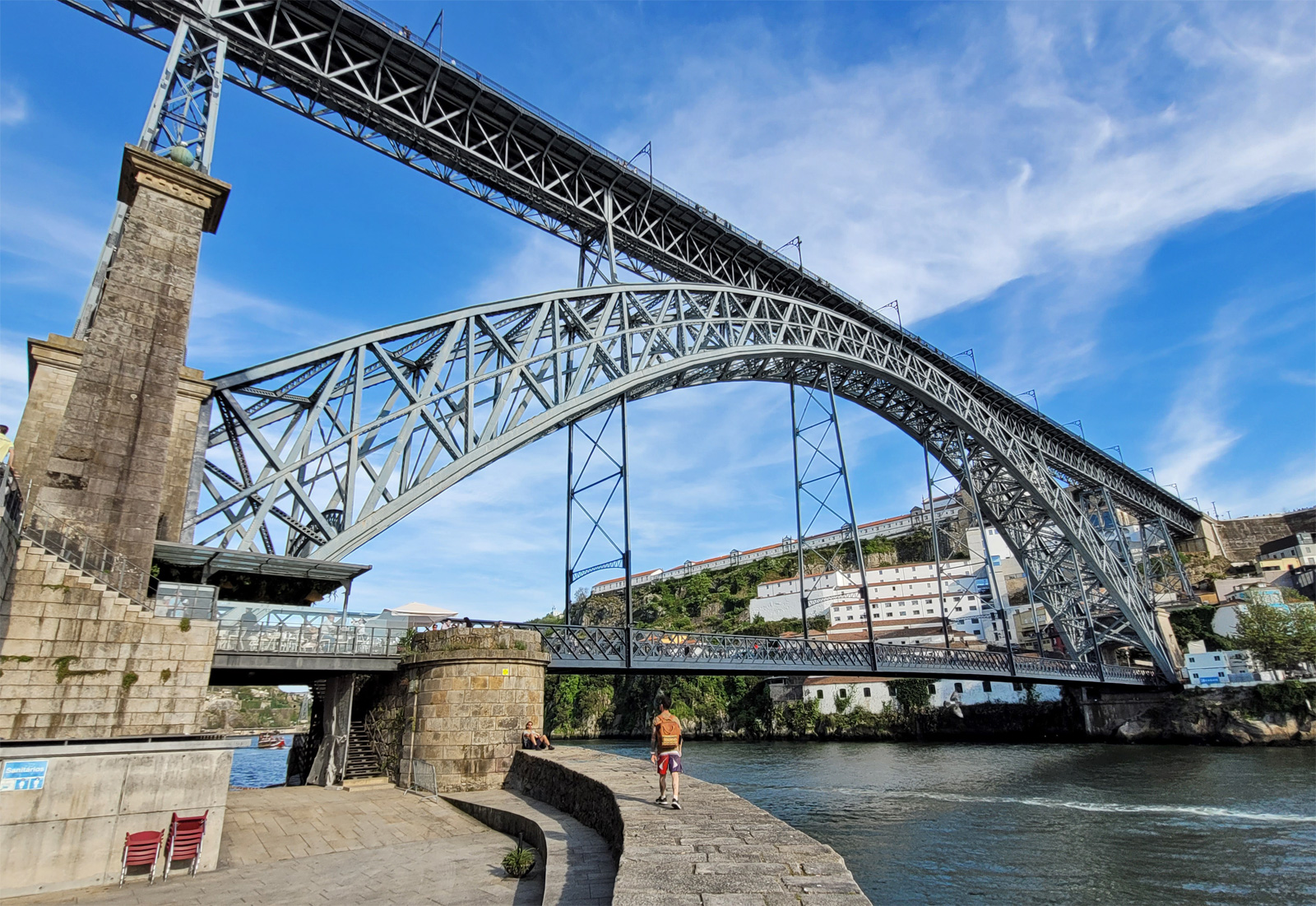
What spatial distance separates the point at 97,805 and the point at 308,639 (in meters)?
5.95

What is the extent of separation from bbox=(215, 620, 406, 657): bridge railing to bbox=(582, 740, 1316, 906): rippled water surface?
35.0 feet

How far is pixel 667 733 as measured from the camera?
8.15 meters

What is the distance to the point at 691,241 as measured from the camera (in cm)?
2797

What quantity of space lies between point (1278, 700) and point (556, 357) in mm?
40256

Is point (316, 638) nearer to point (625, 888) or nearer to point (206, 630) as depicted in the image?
point (206, 630)

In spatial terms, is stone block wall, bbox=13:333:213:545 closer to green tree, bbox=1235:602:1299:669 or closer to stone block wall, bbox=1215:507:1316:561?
green tree, bbox=1235:602:1299:669

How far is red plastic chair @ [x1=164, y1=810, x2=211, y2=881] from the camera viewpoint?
9.30 m

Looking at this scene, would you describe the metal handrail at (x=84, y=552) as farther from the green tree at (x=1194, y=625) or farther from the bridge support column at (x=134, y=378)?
the green tree at (x=1194, y=625)

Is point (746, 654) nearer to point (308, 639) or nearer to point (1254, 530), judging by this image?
point (308, 639)

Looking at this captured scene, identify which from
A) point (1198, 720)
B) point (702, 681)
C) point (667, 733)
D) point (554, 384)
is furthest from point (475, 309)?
point (702, 681)

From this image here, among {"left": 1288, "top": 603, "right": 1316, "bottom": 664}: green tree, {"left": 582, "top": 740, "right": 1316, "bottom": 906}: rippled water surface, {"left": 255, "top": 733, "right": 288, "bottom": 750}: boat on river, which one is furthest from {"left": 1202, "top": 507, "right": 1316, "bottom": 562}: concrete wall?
{"left": 255, "top": 733, "right": 288, "bottom": 750}: boat on river

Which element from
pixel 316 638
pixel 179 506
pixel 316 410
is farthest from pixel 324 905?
pixel 316 410

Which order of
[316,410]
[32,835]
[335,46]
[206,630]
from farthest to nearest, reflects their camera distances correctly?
[335,46] < [316,410] < [206,630] < [32,835]

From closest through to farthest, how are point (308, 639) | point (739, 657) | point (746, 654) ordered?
point (308, 639)
point (739, 657)
point (746, 654)
